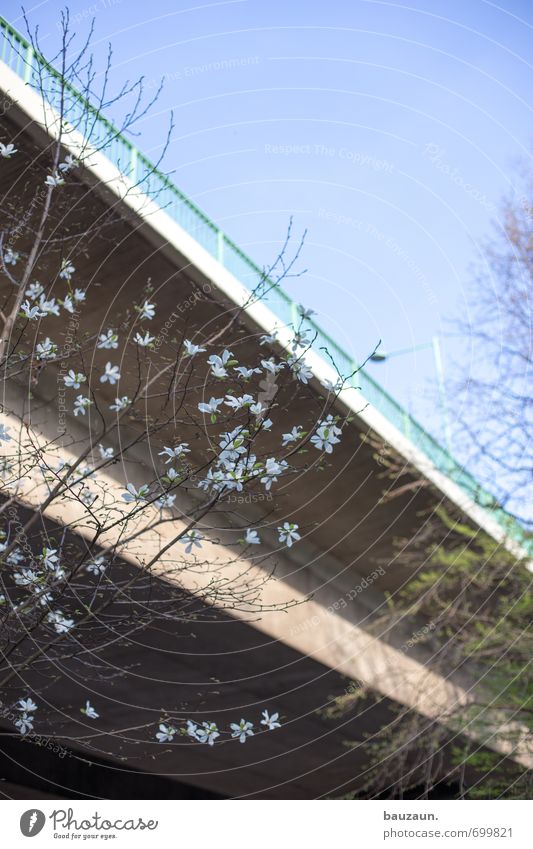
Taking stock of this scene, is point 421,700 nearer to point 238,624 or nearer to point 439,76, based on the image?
point 238,624

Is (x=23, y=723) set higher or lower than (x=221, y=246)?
lower

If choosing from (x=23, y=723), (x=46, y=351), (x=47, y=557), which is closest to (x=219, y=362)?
(x=46, y=351)

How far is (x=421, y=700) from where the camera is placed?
13664mm

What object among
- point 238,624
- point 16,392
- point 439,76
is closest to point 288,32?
point 439,76

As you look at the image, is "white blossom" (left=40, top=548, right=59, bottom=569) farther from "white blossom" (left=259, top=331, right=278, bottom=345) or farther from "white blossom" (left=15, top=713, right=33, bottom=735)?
"white blossom" (left=259, top=331, right=278, bottom=345)

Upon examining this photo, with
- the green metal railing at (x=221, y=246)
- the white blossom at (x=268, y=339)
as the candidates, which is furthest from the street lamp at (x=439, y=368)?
the white blossom at (x=268, y=339)

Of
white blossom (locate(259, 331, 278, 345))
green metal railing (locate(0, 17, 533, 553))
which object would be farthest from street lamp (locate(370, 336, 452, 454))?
white blossom (locate(259, 331, 278, 345))

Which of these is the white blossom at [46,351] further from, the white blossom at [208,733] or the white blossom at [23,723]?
the white blossom at [208,733]

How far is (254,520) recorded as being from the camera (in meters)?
7.72

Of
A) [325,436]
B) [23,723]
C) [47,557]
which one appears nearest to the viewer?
[325,436]

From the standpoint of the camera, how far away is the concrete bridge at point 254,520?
8.10 m

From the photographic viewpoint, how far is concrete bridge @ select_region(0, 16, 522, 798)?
8102 mm

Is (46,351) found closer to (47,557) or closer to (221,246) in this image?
(47,557)

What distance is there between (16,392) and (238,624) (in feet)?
17.3
